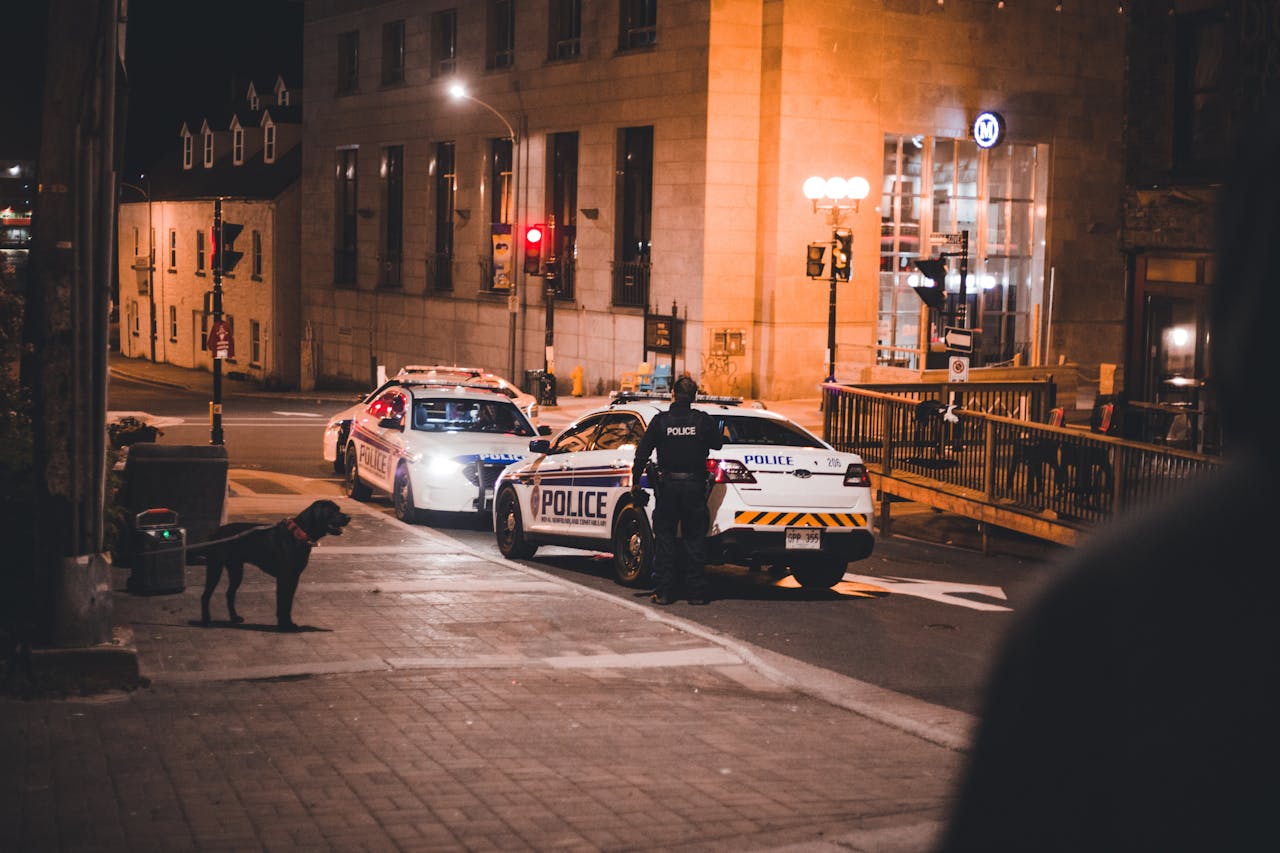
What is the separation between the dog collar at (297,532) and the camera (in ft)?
38.2

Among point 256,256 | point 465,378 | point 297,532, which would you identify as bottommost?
point 297,532

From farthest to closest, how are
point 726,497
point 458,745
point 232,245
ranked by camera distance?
point 232,245 < point 726,497 < point 458,745

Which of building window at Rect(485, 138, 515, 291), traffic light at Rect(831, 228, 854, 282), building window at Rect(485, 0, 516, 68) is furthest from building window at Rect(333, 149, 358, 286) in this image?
traffic light at Rect(831, 228, 854, 282)

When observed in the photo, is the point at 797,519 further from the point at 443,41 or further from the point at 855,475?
the point at 443,41

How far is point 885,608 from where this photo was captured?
14.3m

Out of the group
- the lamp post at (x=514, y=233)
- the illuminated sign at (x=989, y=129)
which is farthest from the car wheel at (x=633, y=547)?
the lamp post at (x=514, y=233)

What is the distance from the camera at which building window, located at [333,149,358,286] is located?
197 ft

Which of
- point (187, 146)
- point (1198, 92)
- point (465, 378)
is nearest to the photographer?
point (1198, 92)

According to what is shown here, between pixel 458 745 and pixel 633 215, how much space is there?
36922 mm

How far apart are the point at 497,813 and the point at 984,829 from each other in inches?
242

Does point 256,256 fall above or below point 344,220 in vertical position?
below

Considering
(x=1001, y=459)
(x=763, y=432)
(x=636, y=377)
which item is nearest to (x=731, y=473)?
(x=763, y=432)

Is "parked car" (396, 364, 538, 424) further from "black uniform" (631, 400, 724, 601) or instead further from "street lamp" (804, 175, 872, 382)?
"black uniform" (631, 400, 724, 601)

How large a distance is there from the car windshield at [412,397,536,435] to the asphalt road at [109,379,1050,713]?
135 cm
